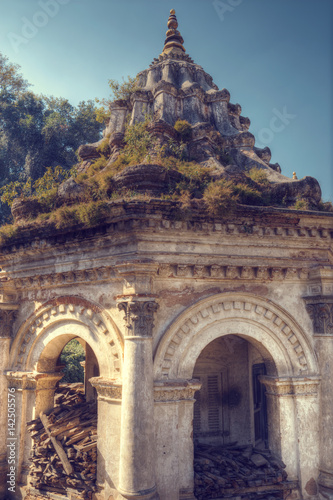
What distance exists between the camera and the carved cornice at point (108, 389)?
680 centimetres

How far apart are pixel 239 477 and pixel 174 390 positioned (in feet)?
7.79

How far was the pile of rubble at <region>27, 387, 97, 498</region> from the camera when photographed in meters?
7.14

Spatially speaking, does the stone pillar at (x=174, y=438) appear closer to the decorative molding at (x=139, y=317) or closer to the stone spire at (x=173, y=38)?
the decorative molding at (x=139, y=317)

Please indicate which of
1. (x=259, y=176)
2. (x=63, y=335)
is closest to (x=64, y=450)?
(x=63, y=335)

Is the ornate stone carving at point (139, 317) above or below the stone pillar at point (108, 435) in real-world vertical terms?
above

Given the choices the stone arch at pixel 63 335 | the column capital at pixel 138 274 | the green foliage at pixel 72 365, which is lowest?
the green foliage at pixel 72 365

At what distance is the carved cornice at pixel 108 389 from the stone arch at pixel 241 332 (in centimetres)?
108

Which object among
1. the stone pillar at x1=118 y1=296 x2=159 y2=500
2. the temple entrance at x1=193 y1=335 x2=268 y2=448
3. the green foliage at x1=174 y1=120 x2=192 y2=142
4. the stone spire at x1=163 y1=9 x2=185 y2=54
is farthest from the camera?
the stone spire at x1=163 y1=9 x2=185 y2=54

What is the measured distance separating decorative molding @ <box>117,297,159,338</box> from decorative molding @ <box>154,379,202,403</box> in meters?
1.00

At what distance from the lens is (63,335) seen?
8109 millimetres

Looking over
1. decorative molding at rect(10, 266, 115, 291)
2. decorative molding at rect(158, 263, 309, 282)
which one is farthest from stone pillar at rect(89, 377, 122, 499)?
decorative molding at rect(158, 263, 309, 282)

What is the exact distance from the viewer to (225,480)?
275 inches

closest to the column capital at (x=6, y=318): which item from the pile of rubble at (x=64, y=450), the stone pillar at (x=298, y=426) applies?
the pile of rubble at (x=64, y=450)

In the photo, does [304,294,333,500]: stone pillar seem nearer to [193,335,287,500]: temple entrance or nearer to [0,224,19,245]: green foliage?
[193,335,287,500]: temple entrance
